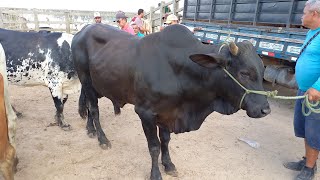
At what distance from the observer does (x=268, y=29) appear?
543 centimetres

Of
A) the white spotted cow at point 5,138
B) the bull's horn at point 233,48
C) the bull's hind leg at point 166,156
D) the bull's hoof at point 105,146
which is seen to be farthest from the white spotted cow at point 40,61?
the bull's horn at point 233,48

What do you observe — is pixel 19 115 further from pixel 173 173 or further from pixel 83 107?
pixel 173 173

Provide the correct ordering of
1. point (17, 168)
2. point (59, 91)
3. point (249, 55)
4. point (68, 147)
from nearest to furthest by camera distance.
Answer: point (249, 55), point (17, 168), point (68, 147), point (59, 91)

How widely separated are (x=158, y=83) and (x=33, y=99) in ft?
12.5

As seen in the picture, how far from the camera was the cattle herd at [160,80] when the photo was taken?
242 cm

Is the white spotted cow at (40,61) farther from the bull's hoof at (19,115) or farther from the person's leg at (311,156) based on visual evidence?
the person's leg at (311,156)

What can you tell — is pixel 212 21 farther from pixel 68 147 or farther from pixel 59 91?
pixel 68 147

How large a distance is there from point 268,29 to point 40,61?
4.10 metres

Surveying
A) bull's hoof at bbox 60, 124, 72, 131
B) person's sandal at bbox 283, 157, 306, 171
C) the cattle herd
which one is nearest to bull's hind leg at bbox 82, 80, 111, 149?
the cattle herd

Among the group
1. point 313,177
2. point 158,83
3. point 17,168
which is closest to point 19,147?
point 17,168

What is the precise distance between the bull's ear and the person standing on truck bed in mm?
915

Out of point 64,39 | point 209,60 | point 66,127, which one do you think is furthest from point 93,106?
point 209,60

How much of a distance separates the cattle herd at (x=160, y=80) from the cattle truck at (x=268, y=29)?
7.64 feet

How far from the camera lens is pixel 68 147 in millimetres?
3791
